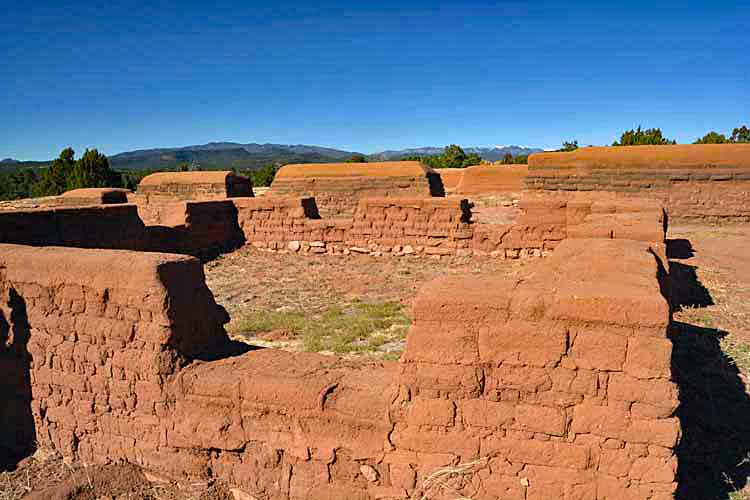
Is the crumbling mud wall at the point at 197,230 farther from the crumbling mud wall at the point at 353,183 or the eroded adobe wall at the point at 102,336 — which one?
the crumbling mud wall at the point at 353,183

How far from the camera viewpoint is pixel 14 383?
4.62 meters

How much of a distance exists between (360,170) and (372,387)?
752 inches

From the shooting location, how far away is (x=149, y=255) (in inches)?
163

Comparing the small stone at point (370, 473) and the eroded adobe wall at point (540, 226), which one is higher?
the eroded adobe wall at point (540, 226)

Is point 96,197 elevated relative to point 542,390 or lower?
elevated

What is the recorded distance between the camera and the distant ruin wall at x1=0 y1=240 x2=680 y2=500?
2982mm

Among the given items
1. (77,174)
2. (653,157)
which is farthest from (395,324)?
(77,174)

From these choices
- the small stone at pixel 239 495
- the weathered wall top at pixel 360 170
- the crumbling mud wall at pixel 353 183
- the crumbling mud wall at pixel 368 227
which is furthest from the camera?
the weathered wall top at pixel 360 170

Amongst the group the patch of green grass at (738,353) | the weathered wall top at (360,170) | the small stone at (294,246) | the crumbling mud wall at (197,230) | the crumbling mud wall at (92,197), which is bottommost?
the patch of green grass at (738,353)

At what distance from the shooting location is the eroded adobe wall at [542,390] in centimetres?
293

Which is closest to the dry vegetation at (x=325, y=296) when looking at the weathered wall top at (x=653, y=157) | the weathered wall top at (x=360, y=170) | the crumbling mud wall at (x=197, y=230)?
the crumbling mud wall at (x=197, y=230)

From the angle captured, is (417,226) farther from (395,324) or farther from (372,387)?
(372,387)

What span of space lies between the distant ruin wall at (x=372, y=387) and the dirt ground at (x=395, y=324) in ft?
0.97

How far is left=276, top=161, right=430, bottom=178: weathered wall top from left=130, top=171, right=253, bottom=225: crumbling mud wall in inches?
88.6
